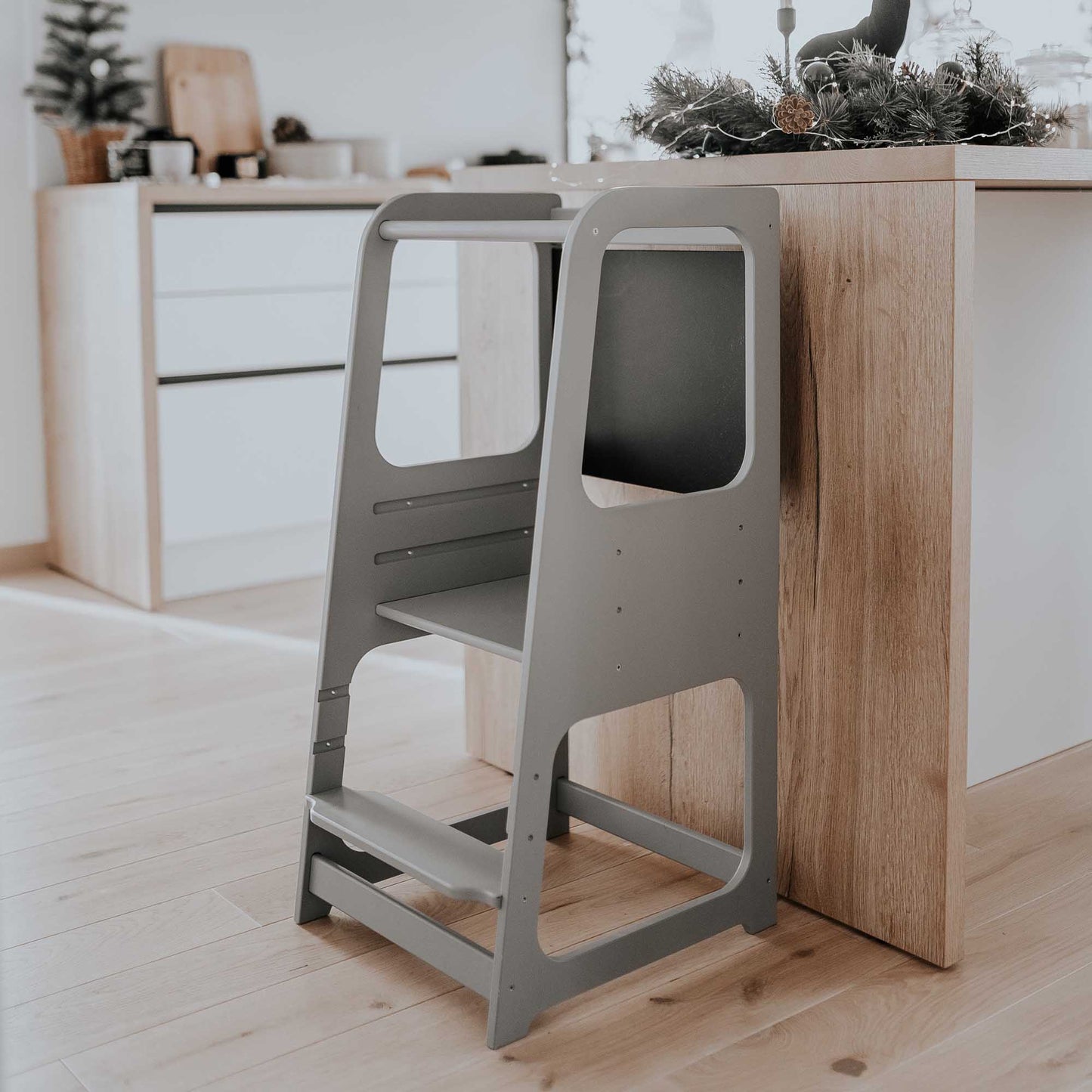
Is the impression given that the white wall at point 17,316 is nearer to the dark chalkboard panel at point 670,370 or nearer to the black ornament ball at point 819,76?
the dark chalkboard panel at point 670,370

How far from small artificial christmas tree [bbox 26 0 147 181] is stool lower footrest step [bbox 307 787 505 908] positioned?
2.32 meters

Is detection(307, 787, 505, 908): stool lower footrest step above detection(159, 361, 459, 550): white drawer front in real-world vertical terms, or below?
below

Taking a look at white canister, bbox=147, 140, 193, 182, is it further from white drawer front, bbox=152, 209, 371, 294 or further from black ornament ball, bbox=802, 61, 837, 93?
black ornament ball, bbox=802, 61, 837, 93

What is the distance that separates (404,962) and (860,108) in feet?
3.89

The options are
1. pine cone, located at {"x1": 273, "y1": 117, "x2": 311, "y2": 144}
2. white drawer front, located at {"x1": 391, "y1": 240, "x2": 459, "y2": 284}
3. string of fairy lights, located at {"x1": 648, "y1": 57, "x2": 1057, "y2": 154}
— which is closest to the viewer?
string of fairy lights, located at {"x1": 648, "y1": 57, "x2": 1057, "y2": 154}

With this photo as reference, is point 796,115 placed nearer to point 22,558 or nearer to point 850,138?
point 850,138

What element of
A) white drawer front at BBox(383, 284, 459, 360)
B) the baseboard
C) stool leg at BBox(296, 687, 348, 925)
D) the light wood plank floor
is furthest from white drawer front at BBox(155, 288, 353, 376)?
stool leg at BBox(296, 687, 348, 925)

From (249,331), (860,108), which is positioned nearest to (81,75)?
(249,331)

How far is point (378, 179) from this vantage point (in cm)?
397

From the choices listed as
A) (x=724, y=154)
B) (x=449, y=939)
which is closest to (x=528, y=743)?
(x=449, y=939)

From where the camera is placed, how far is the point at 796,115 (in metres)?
1.73

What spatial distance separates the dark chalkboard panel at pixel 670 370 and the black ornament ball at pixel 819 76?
10.2 inches

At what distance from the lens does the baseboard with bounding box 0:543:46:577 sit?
3.73m

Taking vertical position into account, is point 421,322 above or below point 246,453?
above
